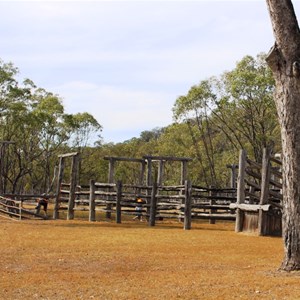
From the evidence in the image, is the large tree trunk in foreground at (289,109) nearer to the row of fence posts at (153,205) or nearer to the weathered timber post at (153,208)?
the row of fence posts at (153,205)

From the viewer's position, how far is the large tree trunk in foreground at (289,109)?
949 centimetres

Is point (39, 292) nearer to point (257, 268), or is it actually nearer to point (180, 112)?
point (257, 268)

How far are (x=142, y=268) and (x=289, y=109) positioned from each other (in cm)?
371

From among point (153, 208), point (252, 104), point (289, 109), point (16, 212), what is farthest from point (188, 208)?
point (252, 104)

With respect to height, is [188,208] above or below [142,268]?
above

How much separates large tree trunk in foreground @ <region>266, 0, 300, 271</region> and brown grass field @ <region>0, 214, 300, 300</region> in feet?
2.21

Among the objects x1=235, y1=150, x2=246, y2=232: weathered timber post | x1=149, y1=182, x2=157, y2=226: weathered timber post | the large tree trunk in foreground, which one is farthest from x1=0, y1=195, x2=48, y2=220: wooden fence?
the large tree trunk in foreground

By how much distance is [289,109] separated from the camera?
963cm

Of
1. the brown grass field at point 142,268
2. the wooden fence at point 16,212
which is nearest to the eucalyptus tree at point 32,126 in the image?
the wooden fence at point 16,212

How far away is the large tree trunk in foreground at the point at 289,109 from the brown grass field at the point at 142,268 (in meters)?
0.67

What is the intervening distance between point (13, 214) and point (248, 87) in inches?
711

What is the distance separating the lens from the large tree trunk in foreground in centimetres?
949

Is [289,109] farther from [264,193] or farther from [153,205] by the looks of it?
[153,205]

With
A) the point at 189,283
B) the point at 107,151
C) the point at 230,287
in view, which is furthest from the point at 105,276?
the point at 107,151
